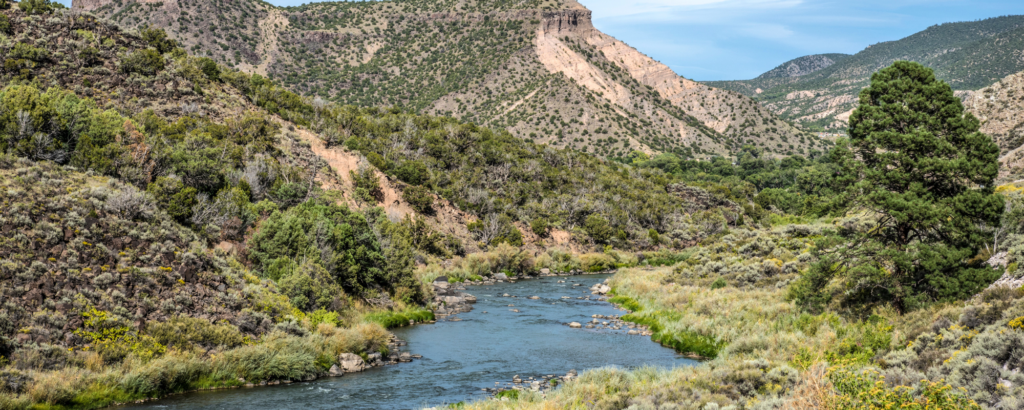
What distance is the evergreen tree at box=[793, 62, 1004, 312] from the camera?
69.2 ft

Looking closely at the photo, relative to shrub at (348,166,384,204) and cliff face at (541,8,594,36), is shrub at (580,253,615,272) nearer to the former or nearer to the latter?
shrub at (348,166,384,204)

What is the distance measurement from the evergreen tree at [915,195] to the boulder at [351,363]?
1887 centimetres

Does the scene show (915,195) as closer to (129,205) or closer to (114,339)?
(114,339)

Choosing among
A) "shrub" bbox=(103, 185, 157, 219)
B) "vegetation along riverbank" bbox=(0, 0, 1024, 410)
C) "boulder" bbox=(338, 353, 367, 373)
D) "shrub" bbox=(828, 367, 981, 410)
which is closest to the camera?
"shrub" bbox=(828, 367, 981, 410)

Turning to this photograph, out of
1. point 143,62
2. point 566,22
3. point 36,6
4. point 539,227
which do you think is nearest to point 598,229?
point 539,227

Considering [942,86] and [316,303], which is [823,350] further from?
[316,303]

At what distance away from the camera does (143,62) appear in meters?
49.2

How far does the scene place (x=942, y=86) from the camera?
23.3 m

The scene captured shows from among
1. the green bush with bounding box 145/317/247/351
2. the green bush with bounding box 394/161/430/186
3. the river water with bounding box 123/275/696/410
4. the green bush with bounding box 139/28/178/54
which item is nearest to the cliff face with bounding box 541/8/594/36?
the green bush with bounding box 394/161/430/186

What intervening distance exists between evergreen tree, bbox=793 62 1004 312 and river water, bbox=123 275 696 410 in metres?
8.42

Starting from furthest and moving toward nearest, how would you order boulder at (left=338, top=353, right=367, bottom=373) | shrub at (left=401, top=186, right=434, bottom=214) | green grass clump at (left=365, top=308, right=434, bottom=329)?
shrub at (left=401, top=186, right=434, bottom=214), green grass clump at (left=365, top=308, right=434, bottom=329), boulder at (left=338, top=353, right=367, bottom=373)

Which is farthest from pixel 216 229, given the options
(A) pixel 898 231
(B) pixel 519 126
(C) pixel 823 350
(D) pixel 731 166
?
(D) pixel 731 166

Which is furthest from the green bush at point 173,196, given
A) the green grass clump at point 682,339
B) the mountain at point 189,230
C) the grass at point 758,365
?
the green grass clump at point 682,339

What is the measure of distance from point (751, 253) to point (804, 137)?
139 m
